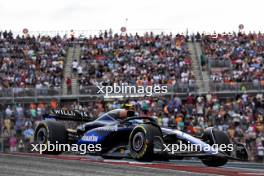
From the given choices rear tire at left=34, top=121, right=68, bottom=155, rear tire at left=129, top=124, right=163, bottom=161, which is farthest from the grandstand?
rear tire at left=129, top=124, right=163, bottom=161

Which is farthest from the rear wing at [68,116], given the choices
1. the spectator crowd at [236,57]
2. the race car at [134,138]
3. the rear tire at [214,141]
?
the spectator crowd at [236,57]

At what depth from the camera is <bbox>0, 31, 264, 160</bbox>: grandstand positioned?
20547 millimetres

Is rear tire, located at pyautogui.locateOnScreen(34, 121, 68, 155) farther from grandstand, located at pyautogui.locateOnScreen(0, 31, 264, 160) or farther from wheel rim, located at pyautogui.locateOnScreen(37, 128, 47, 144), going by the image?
grandstand, located at pyautogui.locateOnScreen(0, 31, 264, 160)

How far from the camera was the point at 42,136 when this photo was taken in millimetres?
12953

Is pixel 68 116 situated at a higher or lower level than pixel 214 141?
higher

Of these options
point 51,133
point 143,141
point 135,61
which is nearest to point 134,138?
point 143,141

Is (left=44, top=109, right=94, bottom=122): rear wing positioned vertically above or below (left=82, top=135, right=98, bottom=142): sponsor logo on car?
above

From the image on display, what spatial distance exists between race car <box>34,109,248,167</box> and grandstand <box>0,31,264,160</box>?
251 inches

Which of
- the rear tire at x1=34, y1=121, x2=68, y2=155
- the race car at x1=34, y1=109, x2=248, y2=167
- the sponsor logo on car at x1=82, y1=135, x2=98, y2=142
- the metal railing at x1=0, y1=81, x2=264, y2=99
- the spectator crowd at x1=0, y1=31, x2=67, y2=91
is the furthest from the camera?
the spectator crowd at x1=0, y1=31, x2=67, y2=91

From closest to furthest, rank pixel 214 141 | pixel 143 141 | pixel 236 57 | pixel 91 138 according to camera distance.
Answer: pixel 143 141 → pixel 214 141 → pixel 91 138 → pixel 236 57

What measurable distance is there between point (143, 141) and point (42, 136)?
9.89 ft

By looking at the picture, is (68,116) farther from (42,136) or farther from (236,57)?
(236,57)

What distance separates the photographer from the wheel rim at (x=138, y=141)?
429 inches

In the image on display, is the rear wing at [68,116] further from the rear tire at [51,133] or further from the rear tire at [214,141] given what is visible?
the rear tire at [214,141]
